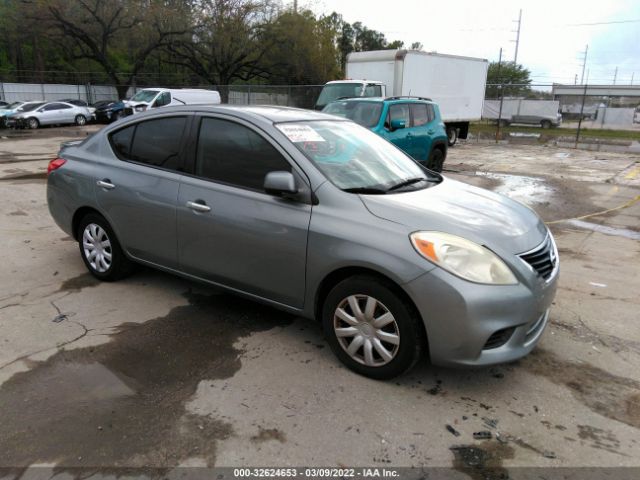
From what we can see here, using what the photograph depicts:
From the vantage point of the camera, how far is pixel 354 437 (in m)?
2.74

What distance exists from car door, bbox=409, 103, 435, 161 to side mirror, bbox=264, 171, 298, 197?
762 centimetres

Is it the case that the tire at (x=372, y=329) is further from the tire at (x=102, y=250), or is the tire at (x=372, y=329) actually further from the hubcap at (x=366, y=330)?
the tire at (x=102, y=250)

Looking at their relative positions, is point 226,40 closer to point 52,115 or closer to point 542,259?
point 52,115

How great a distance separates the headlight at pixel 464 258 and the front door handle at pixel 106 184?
2804 mm

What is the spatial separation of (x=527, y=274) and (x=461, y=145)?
19.4 metres

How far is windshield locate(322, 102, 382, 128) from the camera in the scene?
33.4ft

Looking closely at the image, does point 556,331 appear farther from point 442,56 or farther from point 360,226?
point 442,56

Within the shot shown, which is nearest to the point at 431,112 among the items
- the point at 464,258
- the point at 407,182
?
the point at 407,182

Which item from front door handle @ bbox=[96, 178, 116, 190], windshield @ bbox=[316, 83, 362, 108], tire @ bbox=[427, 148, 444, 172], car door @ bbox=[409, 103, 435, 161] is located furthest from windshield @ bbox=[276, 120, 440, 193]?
windshield @ bbox=[316, 83, 362, 108]

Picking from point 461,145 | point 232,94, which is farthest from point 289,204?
point 232,94

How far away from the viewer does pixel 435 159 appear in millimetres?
11516

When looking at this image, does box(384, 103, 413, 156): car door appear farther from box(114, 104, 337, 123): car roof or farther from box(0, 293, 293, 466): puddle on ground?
box(0, 293, 293, 466): puddle on ground

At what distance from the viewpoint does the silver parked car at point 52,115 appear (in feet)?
82.1

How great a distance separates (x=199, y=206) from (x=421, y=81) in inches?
623
